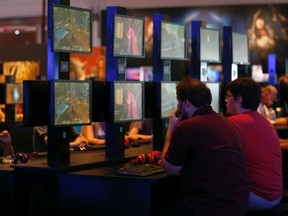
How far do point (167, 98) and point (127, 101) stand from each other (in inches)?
24.3

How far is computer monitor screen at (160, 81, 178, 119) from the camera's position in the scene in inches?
206

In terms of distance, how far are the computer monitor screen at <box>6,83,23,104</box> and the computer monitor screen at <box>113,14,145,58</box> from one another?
464 cm

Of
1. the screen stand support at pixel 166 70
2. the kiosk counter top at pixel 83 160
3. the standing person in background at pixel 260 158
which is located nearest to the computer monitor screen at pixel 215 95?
the screen stand support at pixel 166 70

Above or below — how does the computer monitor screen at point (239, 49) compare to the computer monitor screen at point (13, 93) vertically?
above

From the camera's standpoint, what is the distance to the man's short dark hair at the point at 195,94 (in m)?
3.62

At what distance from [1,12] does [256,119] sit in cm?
1130

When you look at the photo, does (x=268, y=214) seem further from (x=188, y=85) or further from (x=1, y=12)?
(x=1, y=12)

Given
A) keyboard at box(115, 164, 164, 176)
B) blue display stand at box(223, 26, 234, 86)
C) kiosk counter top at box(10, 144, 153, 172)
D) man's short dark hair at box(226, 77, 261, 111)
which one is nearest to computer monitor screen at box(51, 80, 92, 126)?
kiosk counter top at box(10, 144, 153, 172)

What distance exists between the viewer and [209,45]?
19.8 feet

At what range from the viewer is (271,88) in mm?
7793

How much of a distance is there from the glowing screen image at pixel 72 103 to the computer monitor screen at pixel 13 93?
5.09 m

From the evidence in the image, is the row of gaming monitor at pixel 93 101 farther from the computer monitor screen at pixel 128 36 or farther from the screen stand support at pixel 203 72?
the screen stand support at pixel 203 72

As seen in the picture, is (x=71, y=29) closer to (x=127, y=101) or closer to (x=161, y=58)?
(x=127, y=101)

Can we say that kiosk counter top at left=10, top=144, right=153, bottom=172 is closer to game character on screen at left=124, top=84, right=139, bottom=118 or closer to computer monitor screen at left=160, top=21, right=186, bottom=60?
game character on screen at left=124, top=84, right=139, bottom=118
